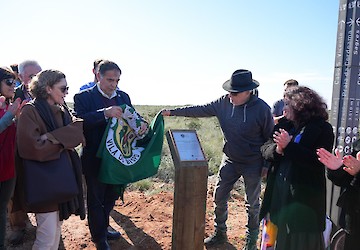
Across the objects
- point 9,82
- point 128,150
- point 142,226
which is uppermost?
point 9,82

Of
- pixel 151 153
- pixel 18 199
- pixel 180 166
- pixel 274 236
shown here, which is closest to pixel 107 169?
pixel 151 153

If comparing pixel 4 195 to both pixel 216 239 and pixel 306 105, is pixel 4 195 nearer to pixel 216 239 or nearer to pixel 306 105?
pixel 216 239

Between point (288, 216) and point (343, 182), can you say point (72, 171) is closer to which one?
point (288, 216)

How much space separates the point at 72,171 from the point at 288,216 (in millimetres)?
2052

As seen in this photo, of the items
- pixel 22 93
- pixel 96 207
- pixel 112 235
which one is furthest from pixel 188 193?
pixel 22 93

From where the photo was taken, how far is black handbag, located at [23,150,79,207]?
2.96m

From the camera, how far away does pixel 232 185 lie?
453 cm

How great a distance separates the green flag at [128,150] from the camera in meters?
3.81

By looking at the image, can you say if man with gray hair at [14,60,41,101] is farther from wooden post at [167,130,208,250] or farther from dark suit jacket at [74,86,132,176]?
wooden post at [167,130,208,250]

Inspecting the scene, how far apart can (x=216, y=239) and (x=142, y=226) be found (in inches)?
45.9

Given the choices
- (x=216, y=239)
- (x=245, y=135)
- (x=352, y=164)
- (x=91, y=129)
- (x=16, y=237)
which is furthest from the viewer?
(x=216, y=239)

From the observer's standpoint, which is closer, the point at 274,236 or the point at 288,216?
the point at 288,216

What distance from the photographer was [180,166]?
9.37 ft

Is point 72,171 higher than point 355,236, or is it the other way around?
Answer: point 72,171
